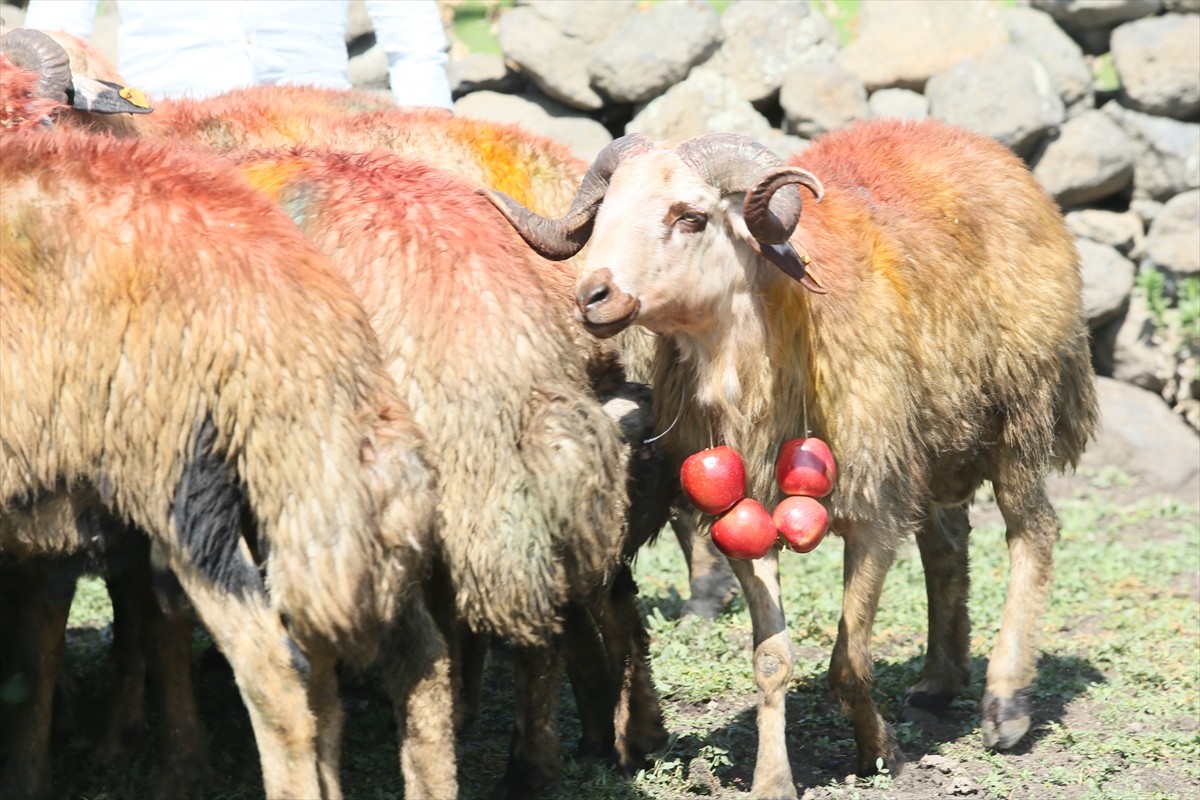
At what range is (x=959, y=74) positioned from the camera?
9820mm

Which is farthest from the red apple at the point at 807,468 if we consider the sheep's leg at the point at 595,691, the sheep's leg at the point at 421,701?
the sheep's leg at the point at 421,701

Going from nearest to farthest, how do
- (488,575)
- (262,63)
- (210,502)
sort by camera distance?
(210,502), (488,575), (262,63)

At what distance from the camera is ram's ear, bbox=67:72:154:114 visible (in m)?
4.96

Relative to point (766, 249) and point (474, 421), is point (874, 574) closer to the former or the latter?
point (766, 249)

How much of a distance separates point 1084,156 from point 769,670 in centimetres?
624

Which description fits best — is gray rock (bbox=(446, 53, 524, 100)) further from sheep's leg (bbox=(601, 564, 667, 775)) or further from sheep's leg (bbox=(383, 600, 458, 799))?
sheep's leg (bbox=(383, 600, 458, 799))

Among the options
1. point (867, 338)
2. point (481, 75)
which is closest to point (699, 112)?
point (481, 75)

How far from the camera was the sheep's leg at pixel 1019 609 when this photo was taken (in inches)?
217

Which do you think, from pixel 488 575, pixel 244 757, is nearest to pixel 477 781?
pixel 244 757

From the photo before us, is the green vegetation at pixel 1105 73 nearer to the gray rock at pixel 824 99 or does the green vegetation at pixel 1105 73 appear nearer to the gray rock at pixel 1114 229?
the gray rock at pixel 1114 229

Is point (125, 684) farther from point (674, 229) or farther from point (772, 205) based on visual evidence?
point (772, 205)

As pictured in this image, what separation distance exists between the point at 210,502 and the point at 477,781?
1.75 metres

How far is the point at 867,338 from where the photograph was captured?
484 centimetres

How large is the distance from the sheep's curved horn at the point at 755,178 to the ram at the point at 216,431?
129cm
